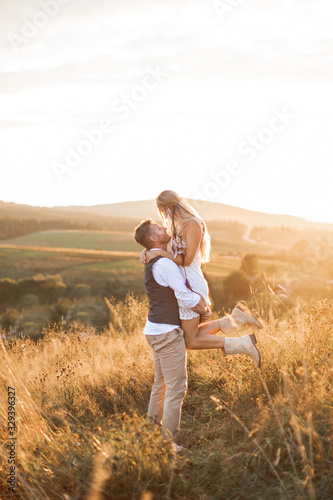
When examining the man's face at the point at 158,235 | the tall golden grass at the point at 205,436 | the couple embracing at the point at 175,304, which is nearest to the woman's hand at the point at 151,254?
the couple embracing at the point at 175,304

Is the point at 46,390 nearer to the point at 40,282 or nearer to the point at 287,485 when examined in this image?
the point at 287,485

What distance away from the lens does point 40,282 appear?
52.5 metres

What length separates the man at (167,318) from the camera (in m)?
3.71

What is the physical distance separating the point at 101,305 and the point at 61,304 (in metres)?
4.21

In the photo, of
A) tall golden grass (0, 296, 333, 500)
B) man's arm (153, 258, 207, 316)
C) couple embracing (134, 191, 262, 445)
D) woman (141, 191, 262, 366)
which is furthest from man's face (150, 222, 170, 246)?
tall golden grass (0, 296, 333, 500)

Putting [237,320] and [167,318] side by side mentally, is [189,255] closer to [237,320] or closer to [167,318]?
[167,318]

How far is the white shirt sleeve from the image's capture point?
146 inches

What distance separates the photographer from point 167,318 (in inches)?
148

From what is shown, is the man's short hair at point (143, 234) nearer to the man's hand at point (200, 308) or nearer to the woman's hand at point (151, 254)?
the woman's hand at point (151, 254)

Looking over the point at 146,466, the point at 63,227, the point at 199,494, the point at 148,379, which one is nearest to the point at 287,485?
the point at 199,494

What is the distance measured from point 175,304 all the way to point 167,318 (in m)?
0.14

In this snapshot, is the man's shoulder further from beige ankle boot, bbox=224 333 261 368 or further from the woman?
beige ankle boot, bbox=224 333 261 368

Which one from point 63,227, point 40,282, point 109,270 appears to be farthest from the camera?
point 63,227

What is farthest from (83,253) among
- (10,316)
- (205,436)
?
(205,436)
